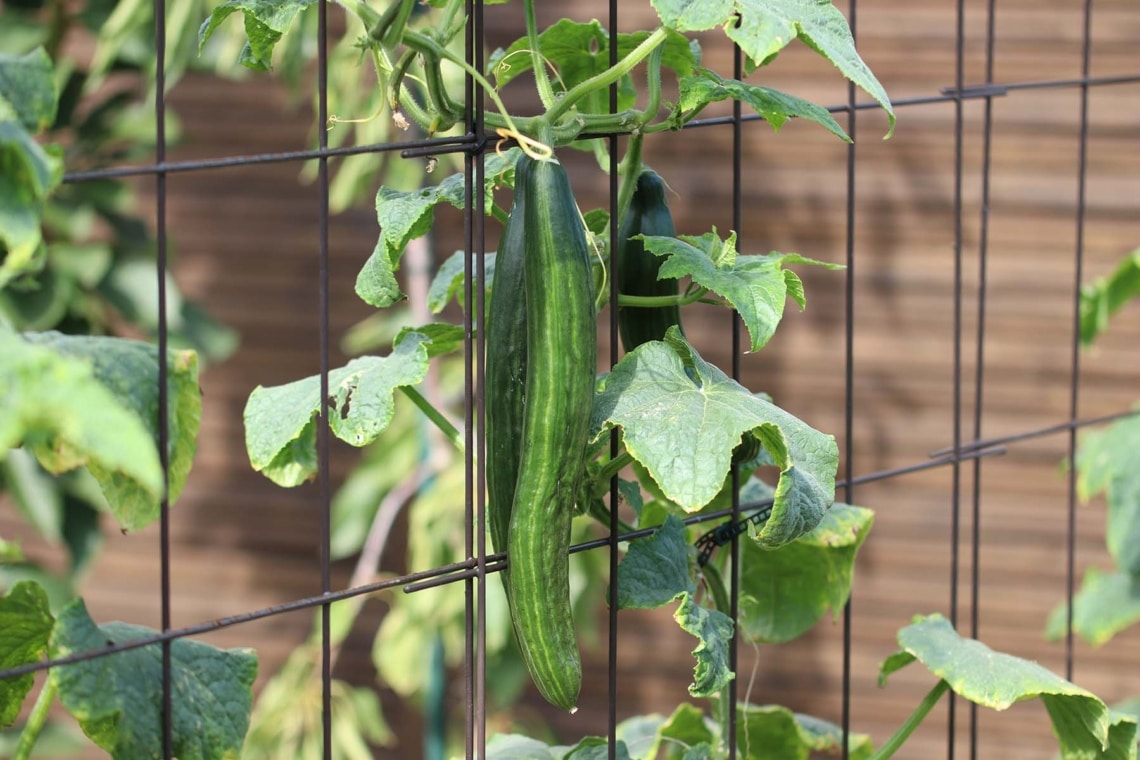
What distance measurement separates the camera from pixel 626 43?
116 cm

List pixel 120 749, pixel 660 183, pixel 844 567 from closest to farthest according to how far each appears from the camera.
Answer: pixel 120 749, pixel 660 183, pixel 844 567

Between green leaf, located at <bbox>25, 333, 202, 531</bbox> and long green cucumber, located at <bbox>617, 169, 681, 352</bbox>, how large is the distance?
37cm

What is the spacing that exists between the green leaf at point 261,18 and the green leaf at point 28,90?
0.89ft

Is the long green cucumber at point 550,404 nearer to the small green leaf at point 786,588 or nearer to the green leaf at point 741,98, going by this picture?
the green leaf at point 741,98

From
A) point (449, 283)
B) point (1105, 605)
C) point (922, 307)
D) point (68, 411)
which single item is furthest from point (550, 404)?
point (922, 307)

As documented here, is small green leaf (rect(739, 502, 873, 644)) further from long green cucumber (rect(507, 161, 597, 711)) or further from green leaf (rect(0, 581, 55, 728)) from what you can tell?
green leaf (rect(0, 581, 55, 728))

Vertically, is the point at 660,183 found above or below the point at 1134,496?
above

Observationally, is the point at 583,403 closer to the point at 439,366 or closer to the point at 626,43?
the point at 626,43

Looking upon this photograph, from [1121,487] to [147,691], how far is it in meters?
1.44

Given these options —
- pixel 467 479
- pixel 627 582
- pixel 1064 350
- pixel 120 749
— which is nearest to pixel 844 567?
pixel 627 582

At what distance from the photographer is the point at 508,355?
0.94m

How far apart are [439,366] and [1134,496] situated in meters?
1.36

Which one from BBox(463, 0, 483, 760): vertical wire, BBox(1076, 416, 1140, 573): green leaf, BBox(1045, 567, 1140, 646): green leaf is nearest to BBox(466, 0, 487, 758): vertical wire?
BBox(463, 0, 483, 760): vertical wire

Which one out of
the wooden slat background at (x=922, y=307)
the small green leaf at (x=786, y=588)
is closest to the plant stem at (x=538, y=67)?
the small green leaf at (x=786, y=588)
